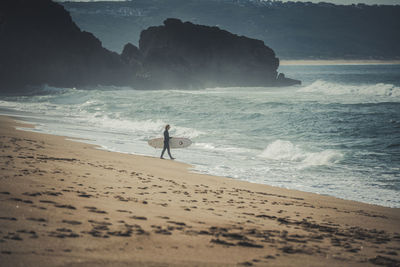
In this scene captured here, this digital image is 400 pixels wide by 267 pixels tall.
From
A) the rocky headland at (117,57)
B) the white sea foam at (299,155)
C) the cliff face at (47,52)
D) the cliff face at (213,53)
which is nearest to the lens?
the white sea foam at (299,155)

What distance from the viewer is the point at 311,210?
26.2ft

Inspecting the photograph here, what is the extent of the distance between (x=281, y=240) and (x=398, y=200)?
6057 millimetres

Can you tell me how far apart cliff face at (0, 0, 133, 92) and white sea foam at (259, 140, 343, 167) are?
53.2 m

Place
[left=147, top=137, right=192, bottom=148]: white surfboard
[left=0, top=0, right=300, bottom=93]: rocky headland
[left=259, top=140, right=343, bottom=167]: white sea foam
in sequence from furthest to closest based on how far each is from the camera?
[left=0, top=0, right=300, bottom=93]: rocky headland < [left=147, top=137, right=192, bottom=148]: white surfboard < [left=259, top=140, right=343, bottom=167]: white sea foam

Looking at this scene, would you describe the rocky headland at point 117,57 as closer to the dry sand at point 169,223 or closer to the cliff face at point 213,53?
the cliff face at point 213,53

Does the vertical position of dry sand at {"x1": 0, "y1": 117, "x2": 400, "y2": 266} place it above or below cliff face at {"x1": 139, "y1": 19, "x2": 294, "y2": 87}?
below

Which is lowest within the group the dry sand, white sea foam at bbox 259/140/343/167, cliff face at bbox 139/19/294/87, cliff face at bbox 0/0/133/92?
the dry sand

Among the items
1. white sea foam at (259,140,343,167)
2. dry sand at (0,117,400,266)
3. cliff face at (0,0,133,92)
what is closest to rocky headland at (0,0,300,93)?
cliff face at (0,0,133,92)

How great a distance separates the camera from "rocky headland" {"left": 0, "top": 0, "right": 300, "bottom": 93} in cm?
6481

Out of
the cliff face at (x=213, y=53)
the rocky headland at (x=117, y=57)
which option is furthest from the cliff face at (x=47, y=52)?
the cliff face at (x=213, y=53)

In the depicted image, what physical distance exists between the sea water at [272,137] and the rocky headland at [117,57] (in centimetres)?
3400

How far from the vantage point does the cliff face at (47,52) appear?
63.4m

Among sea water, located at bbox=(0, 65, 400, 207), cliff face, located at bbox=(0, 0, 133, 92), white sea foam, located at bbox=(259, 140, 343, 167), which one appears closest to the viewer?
sea water, located at bbox=(0, 65, 400, 207)

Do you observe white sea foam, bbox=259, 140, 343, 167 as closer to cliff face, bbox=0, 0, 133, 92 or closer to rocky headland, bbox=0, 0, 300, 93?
rocky headland, bbox=0, 0, 300, 93
